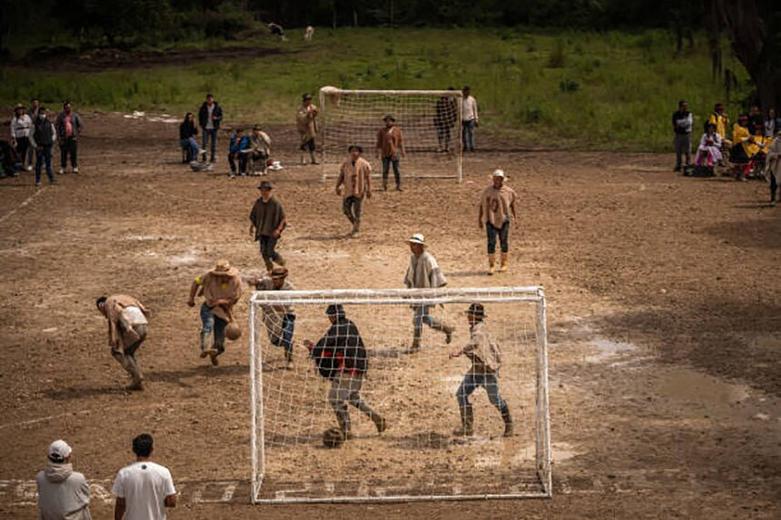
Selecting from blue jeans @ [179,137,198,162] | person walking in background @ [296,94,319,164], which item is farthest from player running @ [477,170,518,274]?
blue jeans @ [179,137,198,162]

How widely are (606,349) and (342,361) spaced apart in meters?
4.87

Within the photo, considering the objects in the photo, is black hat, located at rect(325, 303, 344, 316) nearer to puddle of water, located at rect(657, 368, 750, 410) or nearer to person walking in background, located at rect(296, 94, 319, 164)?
puddle of water, located at rect(657, 368, 750, 410)

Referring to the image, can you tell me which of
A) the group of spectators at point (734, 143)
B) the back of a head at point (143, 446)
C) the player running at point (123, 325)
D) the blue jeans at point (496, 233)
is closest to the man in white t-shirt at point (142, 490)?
the back of a head at point (143, 446)

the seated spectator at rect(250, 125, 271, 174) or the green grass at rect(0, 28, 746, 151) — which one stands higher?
the green grass at rect(0, 28, 746, 151)

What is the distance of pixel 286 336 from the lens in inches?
732

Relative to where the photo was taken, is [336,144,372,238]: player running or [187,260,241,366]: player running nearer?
[187,260,241,366]: player running

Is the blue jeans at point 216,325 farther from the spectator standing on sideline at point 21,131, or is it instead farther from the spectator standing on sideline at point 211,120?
the spectator standing on sideline at point 211,120

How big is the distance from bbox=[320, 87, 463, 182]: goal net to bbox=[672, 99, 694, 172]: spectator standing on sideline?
489cm

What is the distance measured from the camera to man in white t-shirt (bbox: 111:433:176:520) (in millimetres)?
11953

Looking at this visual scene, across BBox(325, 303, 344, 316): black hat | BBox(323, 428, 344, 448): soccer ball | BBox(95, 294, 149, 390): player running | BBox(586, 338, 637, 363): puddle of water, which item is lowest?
BBox(323, 428, 344, 448): soccer ball

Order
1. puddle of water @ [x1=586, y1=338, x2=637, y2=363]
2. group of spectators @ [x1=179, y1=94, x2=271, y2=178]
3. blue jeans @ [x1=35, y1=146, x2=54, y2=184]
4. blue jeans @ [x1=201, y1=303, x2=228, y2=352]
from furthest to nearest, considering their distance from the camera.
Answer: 1. group of spectators @ [x1=179, y1=94, x2=271, y2=178]
2. blue jeans @ [x1=35, y1=146, x2=54, y2=184]
3. puddle of water @ [x1=586, y1=338, x2=637, y2=363]
4. blue jeans @ [x1=201, y1=303, x2=228, y2=352]

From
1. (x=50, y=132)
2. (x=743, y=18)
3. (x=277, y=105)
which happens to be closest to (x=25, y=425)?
(x=50, y=132)

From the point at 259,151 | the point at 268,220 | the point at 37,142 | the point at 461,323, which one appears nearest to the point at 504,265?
the point at 461,323

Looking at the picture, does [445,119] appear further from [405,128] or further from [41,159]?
[41,159]
